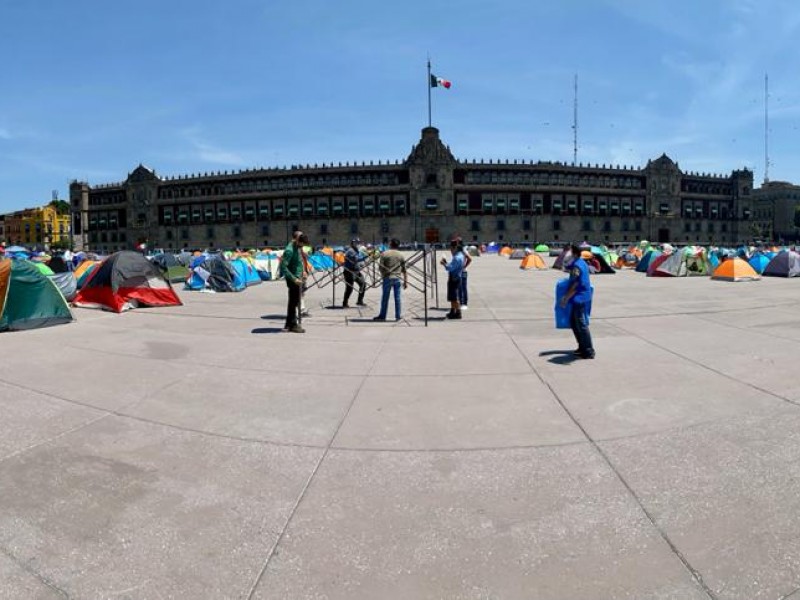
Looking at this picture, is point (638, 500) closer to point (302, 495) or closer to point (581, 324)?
point (302, 495)

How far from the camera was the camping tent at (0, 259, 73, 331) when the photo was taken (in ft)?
34.6

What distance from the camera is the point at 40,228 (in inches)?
5197

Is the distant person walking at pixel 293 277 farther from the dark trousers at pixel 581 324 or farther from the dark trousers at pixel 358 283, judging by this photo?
the dark trousers at pixel 581 324

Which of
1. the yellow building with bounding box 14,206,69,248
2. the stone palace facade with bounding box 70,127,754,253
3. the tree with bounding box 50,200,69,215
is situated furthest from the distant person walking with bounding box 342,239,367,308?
the tree with bounding box 50,200,69,215

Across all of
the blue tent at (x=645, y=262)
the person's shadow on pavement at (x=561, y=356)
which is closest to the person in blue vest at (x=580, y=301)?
the person's shadow on pavement at (x=561, y=356)

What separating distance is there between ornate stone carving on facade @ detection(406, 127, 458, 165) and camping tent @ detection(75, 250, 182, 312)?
8079 centimetres

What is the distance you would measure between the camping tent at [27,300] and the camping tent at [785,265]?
97.6 ft

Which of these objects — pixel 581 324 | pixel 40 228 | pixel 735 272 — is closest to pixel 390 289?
pixel 581 324

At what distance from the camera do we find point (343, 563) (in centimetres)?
291

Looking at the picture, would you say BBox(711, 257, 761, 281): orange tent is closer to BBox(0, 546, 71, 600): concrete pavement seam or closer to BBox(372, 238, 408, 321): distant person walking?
BBox(372, 238, 408, 321): distant person walking

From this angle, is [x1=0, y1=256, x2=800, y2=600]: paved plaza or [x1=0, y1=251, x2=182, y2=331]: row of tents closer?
[x1=0, y1=256, x2=800, y2=600]: paved plaza

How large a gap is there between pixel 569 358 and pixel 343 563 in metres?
5.69

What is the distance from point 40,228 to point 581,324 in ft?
514

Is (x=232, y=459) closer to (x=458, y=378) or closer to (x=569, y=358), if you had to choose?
(x=458, y=378)
